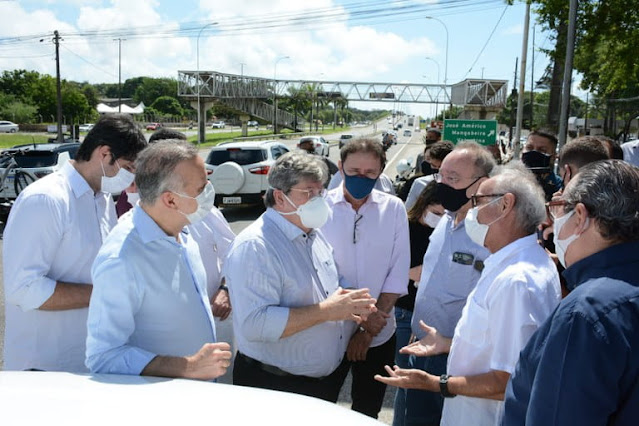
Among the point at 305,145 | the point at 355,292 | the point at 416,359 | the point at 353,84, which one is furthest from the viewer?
the point at 353,84

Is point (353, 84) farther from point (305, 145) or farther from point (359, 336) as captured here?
point (359, 336)

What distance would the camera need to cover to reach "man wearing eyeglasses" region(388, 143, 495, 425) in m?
3.03

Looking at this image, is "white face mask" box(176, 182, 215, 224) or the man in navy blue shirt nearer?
the man in navy blue shirt

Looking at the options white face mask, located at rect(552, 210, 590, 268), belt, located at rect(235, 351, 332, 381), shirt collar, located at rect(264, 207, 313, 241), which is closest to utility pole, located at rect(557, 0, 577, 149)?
shirt collar, located at rect(264, 207, 313, 241)

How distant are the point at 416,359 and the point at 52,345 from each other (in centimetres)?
191

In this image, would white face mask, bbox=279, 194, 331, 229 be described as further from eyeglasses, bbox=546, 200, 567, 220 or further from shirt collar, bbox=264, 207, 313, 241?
eyeglasses, bbox=546, 200, 567, 220

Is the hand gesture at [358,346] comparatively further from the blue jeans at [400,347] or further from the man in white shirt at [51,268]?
the man in white shirt at [51,268]

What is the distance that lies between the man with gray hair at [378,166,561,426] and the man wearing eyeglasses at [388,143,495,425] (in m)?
0.54

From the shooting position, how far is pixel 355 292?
2.66 metres

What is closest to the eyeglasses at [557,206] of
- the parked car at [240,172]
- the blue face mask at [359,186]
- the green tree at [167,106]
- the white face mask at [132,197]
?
Result: the blue face mask at [359,186]

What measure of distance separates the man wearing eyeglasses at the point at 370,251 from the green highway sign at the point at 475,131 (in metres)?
14.8

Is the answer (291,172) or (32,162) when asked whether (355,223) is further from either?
(32,162)

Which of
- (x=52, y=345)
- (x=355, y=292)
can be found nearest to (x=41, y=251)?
(x=52, y=345)

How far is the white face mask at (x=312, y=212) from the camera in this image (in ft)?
8.98
